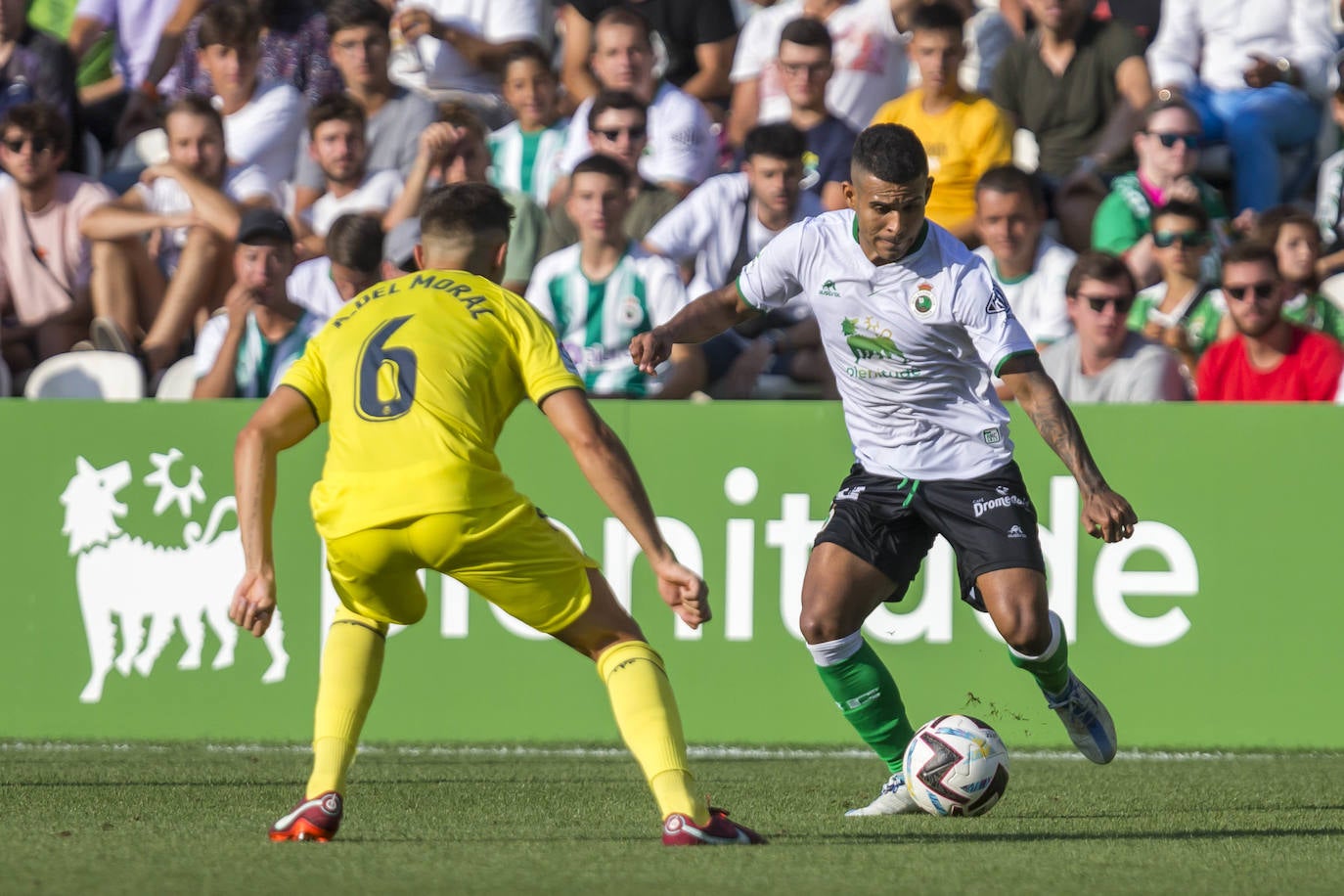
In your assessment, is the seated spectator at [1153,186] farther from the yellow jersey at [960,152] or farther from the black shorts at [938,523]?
the black shorts at [938,523]

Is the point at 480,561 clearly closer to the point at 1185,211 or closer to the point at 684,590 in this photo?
the point at 684,590

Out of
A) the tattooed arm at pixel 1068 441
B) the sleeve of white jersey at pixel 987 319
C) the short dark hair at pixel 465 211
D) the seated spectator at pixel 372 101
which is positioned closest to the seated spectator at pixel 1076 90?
the seated spectator at pixel 372 101

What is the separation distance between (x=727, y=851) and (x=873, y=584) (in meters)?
1.65

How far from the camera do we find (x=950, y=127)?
11.0 metres

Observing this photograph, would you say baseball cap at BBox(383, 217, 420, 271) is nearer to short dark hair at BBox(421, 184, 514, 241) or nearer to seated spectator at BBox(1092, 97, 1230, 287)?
seated spectator at BBox(1092, 97, 1230, 287)

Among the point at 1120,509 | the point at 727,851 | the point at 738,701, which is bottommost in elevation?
the point at 738,701

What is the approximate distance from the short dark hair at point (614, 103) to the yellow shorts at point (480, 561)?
580 centimetres

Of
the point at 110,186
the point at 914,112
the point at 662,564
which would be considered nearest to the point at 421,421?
the point at 662,564

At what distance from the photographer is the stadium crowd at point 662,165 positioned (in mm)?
9922

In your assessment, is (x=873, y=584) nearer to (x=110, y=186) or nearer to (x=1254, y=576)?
(x=1254, y=576)

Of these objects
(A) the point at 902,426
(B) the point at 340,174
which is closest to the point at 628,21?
(B) the point at 340,174

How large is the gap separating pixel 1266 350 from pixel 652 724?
5294 millimetres

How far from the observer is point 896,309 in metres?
6.25

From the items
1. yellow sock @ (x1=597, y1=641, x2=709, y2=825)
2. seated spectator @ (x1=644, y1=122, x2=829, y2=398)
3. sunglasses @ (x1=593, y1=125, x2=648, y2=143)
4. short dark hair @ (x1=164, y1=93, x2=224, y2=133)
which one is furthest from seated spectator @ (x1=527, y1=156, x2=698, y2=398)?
yellow sock @ (x1=597, y1=641, x2=709, y2=825)
